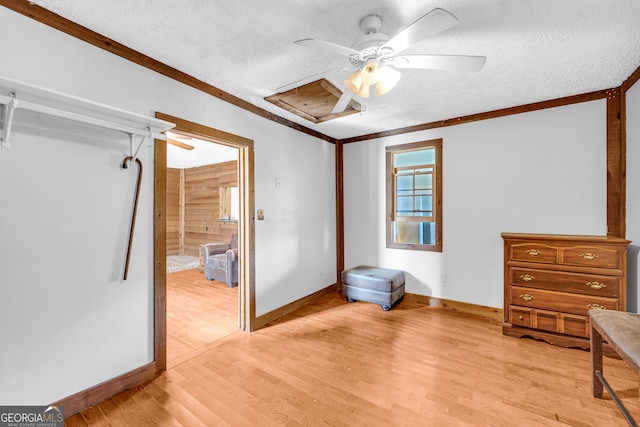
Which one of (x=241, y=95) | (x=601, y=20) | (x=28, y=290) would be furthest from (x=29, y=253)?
(x=601, y=20)

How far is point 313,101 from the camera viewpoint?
117 inches

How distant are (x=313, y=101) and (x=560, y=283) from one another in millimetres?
3058

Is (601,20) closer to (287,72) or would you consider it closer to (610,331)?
(610,331)

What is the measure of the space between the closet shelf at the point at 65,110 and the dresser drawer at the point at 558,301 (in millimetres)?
3574

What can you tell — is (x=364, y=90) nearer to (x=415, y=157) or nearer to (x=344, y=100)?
(x=344, y=100)

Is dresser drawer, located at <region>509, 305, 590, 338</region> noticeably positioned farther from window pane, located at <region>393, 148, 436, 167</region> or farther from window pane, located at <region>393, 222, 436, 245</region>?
window pane, located at <region>393, 148, 436, 167</region>

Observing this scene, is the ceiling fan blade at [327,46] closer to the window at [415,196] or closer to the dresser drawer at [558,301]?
the window at [415,196]

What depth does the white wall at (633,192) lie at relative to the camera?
2375mm

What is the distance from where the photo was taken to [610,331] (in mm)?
1636

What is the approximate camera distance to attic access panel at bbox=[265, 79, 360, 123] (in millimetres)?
2627

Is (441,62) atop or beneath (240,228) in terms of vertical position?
atop

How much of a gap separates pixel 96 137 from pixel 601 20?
11.0ft

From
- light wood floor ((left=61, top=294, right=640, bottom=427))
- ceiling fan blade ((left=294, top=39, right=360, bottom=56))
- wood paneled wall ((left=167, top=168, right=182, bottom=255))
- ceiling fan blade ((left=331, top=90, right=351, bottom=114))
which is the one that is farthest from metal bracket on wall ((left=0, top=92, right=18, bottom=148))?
wood paneled wall ((left=167, top=168, right=182, bottom=255))

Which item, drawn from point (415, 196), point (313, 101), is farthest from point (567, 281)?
point (313, 101)
